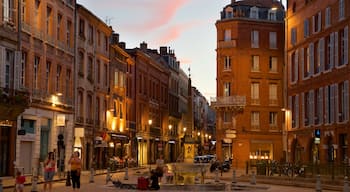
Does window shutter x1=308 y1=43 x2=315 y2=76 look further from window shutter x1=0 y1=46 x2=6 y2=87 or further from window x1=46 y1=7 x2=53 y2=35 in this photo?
window shutter x1=0 y1=46 x2=6 y2=87

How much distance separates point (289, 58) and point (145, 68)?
27341 mm

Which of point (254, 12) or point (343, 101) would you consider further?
point (254, 12)

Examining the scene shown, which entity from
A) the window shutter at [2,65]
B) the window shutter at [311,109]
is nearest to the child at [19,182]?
the window shutter at [2,65]

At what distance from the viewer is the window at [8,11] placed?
1597 inches

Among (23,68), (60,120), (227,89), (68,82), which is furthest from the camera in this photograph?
(227,89)

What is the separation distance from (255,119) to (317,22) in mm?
21847

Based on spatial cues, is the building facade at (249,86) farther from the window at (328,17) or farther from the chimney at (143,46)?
the chimney at (143,46)

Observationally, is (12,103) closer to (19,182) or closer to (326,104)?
(19,182)

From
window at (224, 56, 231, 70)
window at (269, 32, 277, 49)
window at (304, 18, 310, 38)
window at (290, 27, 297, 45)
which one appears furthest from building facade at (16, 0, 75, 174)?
window at (269, 32, 277, 49)

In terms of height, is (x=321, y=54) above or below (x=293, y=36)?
below

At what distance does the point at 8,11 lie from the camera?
4128cm

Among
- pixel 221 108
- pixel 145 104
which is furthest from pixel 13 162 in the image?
pixel 145 104

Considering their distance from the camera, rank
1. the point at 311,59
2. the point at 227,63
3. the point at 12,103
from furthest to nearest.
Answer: the point at 227,63, the point at 311,59, the point at 12,103

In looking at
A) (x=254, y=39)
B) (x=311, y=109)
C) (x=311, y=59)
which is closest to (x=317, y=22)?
(x=311, y=59)
